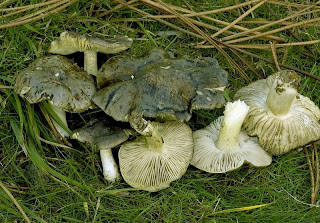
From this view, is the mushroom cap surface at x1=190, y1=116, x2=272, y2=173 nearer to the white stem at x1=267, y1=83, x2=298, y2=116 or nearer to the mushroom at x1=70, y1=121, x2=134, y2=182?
the white stem at x1=267, y1=83, x2=298, y2=116

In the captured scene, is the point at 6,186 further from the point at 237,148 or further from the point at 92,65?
the point at 237,148

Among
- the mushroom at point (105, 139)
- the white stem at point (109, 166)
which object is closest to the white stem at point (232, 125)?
the mushroom at point (105, 139)

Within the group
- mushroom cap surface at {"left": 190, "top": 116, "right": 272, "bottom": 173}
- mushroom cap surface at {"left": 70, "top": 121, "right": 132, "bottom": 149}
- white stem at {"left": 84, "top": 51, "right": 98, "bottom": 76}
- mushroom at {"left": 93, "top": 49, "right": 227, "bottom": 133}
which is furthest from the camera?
white stem at {"left": 84, "top": 51, "right": 98, "bottom": 76}

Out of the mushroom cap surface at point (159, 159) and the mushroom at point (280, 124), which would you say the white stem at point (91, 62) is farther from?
the mushroom at point (280, 124)

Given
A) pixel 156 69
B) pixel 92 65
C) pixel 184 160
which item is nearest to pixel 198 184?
pixel 184 160

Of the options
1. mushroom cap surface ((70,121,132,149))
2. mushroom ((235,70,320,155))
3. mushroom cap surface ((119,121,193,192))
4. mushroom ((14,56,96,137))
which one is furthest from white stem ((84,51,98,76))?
mushroom ((235,70,320,155))

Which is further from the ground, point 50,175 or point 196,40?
point 196,40

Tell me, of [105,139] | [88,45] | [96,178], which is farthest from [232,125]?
[88,45]
